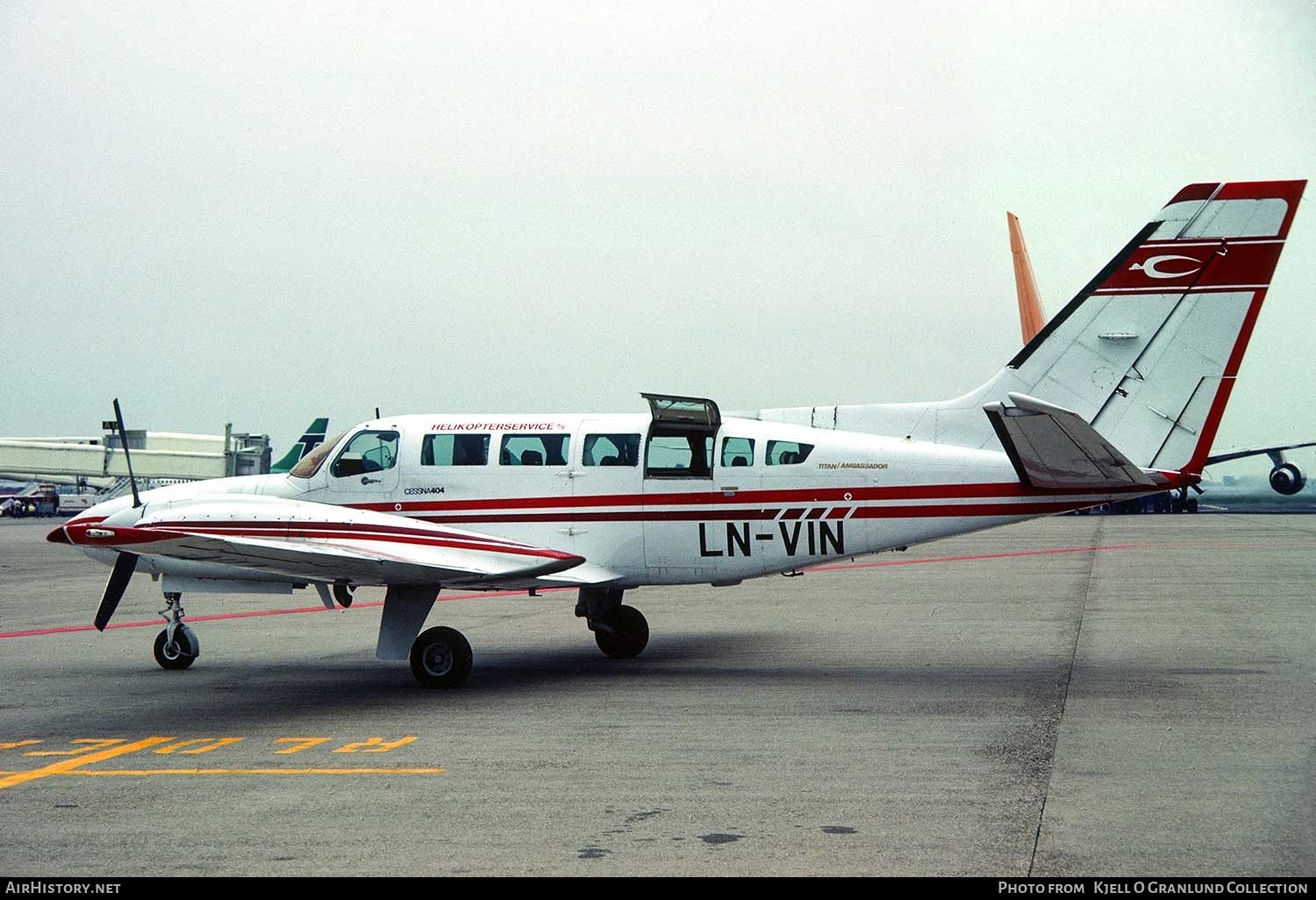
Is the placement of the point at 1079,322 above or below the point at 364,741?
above

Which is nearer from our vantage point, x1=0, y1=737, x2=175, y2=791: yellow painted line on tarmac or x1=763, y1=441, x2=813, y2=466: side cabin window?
x1=0, y1=737, x2=175, y2=791: yellow painted line on tarmac

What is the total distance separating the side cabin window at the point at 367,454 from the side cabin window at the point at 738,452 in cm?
397

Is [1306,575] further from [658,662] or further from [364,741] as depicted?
[364,741]

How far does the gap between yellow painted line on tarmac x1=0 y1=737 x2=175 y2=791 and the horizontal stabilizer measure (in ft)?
26.7

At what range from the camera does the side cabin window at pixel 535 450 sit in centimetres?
1518

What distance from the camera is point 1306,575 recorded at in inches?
1050

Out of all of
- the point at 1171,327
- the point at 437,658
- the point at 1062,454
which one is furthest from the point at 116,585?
the point at 1171,327

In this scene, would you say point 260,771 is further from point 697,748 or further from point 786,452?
point 786,452

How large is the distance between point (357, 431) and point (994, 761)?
358 inches

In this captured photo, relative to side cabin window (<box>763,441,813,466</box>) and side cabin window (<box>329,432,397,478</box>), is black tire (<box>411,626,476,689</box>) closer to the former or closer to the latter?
side cabin window (<box>329,432,397,478</box>)

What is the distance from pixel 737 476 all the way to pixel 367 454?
4.51 meters

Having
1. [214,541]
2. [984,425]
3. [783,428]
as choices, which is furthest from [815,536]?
[214,541]

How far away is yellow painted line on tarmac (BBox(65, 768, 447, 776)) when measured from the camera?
9.69m

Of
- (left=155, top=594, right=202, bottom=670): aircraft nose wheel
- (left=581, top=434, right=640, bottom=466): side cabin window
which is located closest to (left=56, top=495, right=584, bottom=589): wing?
(left=581, top=434, right=640, bottom=466): side cabin window
